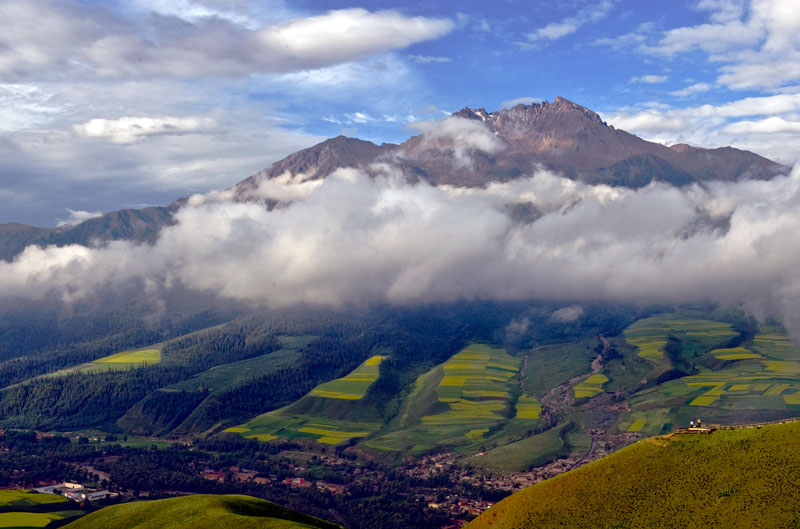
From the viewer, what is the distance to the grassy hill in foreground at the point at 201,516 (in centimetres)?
10981

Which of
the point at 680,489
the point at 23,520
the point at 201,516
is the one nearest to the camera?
the point at 680,489

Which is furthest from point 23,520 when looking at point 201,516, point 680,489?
point 680,489

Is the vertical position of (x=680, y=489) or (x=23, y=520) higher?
(x=680, y=489)

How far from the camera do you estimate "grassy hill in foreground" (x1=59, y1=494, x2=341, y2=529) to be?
10981cm

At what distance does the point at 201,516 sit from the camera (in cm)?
11594

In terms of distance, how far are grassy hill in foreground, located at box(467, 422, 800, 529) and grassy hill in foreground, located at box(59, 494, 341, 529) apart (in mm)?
36835

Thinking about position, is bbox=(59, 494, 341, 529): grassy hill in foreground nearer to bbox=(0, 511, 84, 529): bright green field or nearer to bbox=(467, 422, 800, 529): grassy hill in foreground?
bbox=(467, 422, 800, 529): grassy hill in foreground

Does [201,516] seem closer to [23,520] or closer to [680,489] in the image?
[680,489]

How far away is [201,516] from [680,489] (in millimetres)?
77431

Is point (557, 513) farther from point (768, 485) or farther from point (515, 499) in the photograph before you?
point (768, 485)

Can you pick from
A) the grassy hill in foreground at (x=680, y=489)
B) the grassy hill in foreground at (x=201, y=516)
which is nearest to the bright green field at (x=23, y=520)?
the grassy hill in foreground at (x=201, y=516)

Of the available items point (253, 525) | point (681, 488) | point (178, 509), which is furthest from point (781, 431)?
point (178, 509)

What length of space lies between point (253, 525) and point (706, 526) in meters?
66.9

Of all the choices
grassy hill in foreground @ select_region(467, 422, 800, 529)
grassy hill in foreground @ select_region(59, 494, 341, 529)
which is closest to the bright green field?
grassy hill in foreground @ select_region(59, 494, 341, 529)
